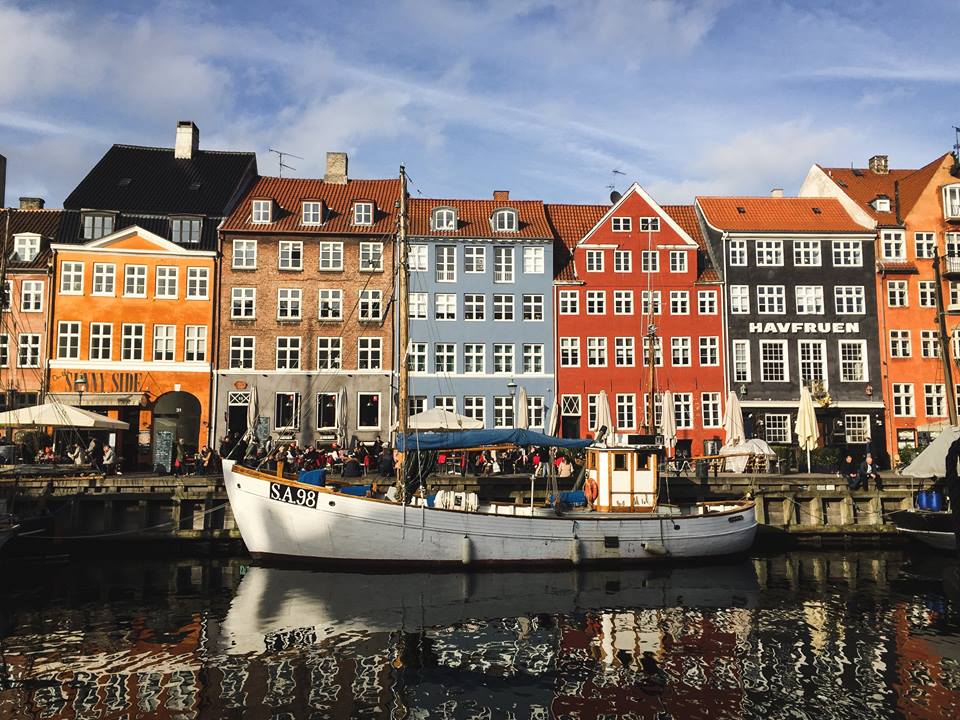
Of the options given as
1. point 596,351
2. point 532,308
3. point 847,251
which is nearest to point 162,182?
point 532,308

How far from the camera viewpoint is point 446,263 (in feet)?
144

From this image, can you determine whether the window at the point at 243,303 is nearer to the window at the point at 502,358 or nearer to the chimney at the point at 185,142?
the chimney at the point at 185,142

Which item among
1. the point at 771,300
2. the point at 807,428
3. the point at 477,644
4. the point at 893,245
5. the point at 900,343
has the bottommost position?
the point at 477,644

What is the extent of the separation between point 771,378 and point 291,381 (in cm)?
2739

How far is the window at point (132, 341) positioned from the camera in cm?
4000

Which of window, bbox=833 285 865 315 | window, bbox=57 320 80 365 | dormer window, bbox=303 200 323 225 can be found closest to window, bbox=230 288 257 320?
dormer window, bbox=303 200 323 225

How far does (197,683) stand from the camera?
46.4ft

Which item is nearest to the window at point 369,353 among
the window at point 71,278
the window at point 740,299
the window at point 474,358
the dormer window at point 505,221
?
the window at point 474,358

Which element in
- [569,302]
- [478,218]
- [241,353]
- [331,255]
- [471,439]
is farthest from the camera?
[478,218]

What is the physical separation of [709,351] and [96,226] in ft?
116

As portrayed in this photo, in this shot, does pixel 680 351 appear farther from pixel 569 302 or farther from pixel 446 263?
pixel 446 263

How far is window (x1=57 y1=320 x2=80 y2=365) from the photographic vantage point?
3956 cm

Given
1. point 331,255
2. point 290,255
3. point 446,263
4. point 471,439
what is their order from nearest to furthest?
point 471,439
point 290,255
point 331,255
point 446,263

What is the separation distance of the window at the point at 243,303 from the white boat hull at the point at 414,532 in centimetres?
1841
